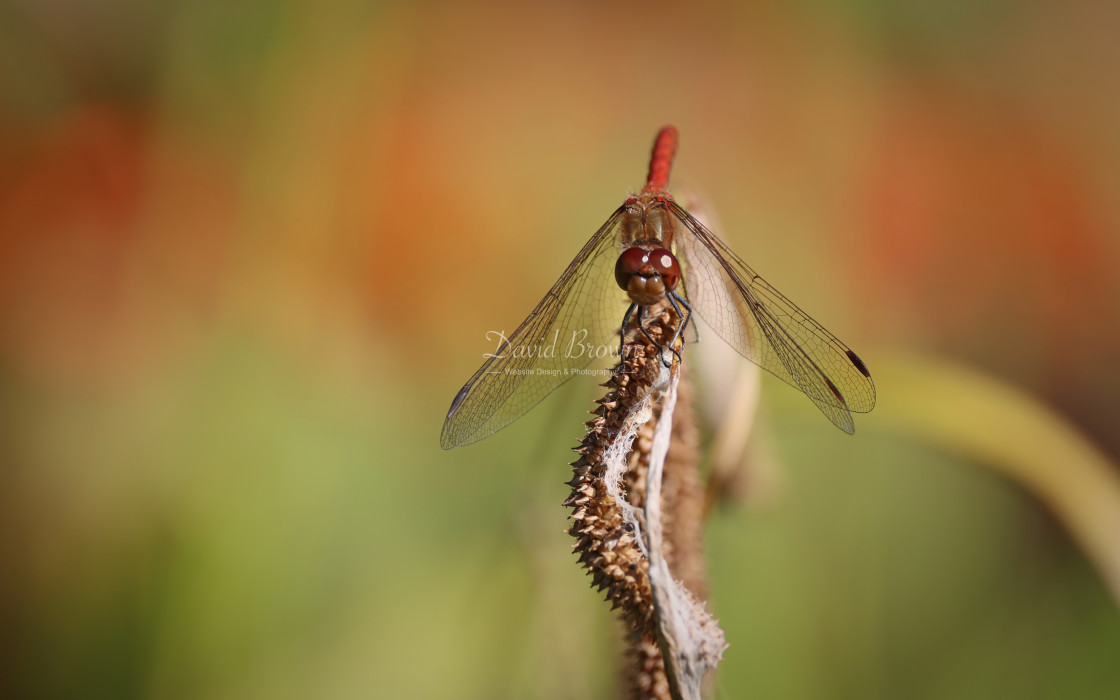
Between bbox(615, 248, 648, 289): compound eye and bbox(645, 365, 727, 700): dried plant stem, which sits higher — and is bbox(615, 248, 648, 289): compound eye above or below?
above

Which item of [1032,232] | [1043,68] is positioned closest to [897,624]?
[1032,232]

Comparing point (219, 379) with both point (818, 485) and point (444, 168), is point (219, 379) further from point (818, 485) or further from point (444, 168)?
point (818, 485)

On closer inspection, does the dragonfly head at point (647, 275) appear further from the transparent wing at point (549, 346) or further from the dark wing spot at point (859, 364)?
the dark wing spot at point (859, 364)

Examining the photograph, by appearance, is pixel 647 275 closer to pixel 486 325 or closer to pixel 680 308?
pixel 680 308

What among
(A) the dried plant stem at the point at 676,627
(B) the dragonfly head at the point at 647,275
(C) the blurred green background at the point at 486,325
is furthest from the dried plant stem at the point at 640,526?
(C) the blurred green background at the point at 486,325

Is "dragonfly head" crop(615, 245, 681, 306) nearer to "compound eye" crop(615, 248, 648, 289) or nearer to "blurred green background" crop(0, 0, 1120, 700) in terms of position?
"compound eye" crop(615, 248, 648, 289)

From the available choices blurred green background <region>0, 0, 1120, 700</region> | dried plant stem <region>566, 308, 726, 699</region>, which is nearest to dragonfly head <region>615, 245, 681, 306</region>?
dried plant stem <region>566, 308, 726, 699</region>
